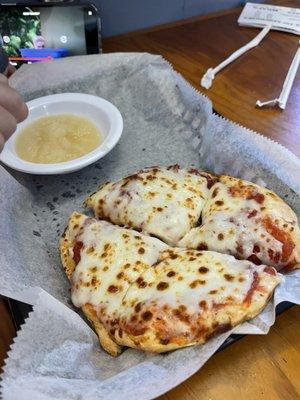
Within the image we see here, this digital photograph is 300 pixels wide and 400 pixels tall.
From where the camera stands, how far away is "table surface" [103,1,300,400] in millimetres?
956

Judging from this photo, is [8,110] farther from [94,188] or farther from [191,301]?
[191,301]

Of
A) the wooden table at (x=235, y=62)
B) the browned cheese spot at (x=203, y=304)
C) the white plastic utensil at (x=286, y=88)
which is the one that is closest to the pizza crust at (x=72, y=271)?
the browned cheese spot at (x=203, y=304)

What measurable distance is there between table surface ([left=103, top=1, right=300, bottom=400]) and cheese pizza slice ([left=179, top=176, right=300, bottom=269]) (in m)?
0.15

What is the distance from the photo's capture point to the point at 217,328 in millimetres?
970

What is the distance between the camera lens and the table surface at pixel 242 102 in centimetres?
96

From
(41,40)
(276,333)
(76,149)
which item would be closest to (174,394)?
(276,333)

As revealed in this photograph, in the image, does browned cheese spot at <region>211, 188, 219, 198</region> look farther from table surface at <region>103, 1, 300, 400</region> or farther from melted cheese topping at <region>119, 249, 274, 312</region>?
table surface at <region>103, 1, 300, 400</region>

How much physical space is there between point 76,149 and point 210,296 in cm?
82

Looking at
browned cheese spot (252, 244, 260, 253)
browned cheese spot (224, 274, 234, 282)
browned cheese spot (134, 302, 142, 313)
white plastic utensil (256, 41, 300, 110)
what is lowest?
browned cheese spot (134, 302, 142, 313)

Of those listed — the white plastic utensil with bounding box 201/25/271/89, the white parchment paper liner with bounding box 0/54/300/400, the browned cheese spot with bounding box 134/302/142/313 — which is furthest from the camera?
the white plastic utensil with bounding box 201/25/271/89

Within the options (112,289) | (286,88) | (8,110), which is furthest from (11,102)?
(286,88)

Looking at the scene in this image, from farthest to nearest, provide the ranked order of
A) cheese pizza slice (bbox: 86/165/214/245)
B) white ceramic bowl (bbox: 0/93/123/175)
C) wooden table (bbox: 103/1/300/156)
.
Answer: wooden table (bbox: 103/1/300/156) < white ceramic bowl (bbox: 0/93/123/175) < cheese pizza slice (bbox: 86/165/214/245)

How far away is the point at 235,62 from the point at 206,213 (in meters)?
1.08

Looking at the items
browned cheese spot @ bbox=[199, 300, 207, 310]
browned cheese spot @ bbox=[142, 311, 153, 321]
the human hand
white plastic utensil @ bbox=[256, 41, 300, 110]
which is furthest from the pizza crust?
white plastic utensil @ bbox=[256, 41, 300, 110]
